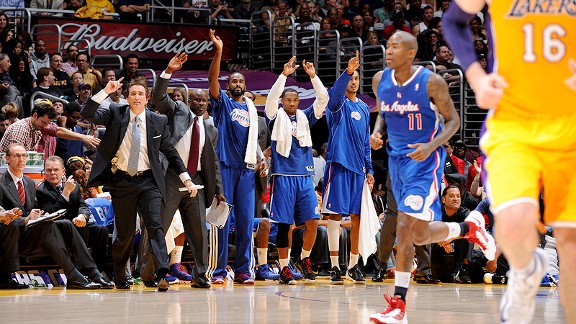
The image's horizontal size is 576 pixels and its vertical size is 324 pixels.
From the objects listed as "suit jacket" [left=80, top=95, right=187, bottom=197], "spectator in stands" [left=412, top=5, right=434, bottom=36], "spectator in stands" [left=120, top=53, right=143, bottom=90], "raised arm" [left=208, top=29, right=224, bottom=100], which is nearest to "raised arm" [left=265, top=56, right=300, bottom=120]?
"raised arm" [left=208, top=29, right=224, bottom=100]

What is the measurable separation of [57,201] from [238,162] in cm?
216

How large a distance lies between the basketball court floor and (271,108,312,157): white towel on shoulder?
5.55 feet

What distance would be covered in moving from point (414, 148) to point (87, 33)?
38.5 feet

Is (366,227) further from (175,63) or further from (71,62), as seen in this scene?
(71,62)

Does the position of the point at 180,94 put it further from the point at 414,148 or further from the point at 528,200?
the point at 528,200

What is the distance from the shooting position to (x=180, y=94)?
12305 mm

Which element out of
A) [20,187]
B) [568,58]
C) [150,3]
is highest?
[150,3]

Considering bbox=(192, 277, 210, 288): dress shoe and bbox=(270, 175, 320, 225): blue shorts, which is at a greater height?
bbox=(270, 175, 320, 225): blue shorts

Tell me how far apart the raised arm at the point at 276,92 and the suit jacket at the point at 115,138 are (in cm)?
175

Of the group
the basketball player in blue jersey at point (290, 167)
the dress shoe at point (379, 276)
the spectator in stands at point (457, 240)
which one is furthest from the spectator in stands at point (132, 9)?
the dress shoe at point (379, 276)

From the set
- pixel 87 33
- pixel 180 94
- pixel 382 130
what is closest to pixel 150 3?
Answer: pixel 87 33

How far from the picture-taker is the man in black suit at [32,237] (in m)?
10.5

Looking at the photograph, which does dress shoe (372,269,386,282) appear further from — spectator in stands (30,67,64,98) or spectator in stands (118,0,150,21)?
spectator in stands (118,0,150,21)

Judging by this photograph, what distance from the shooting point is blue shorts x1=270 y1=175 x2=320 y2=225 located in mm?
11633
